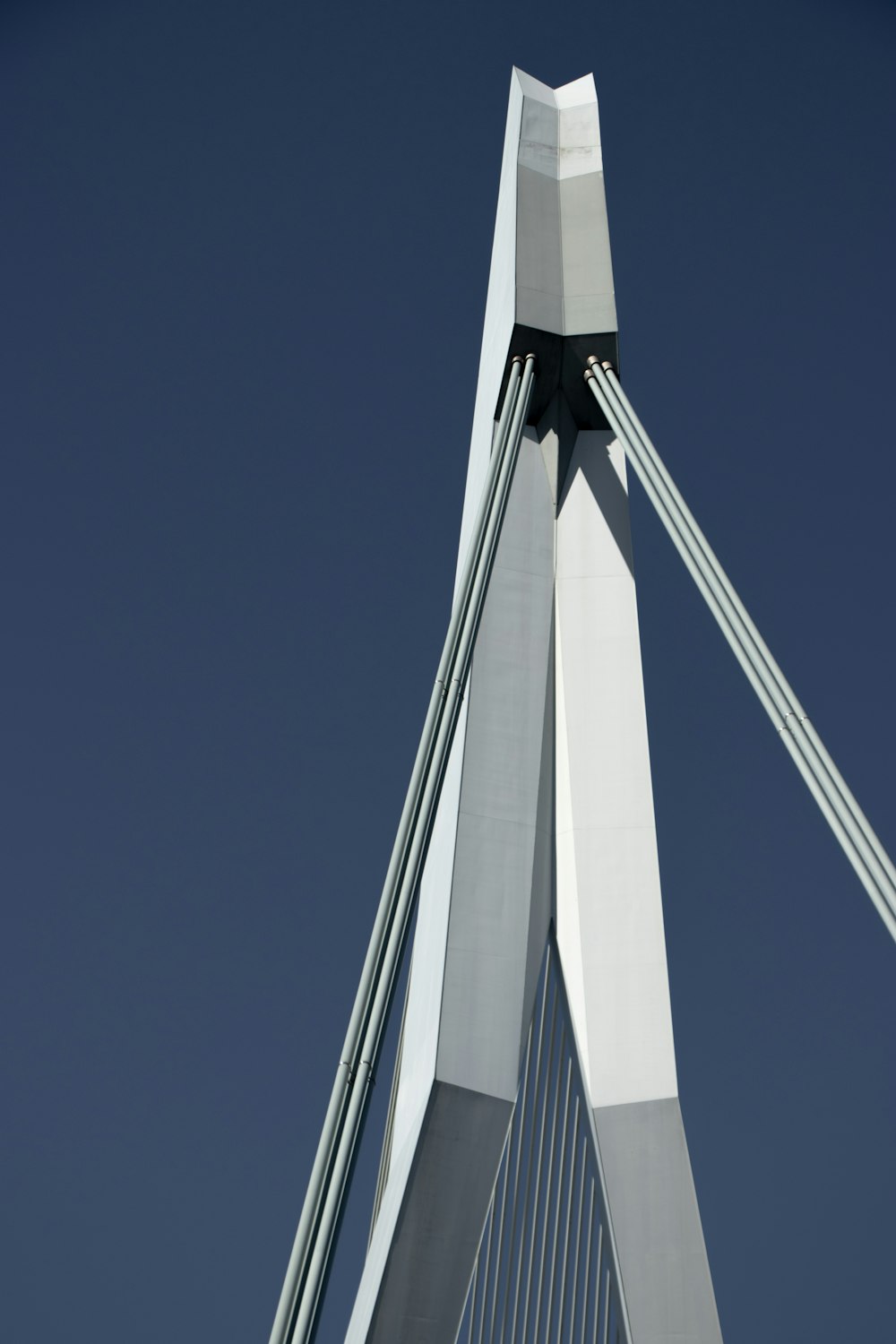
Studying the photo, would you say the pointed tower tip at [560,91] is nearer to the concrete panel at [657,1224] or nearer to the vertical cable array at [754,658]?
the vertical cable array at [754,658]

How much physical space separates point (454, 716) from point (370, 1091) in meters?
2.60

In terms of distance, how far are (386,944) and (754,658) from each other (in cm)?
293

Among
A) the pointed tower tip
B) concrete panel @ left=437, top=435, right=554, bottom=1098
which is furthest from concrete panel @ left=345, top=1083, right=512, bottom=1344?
the pointed tower tip

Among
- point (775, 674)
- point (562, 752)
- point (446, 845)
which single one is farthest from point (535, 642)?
point (775, 674)

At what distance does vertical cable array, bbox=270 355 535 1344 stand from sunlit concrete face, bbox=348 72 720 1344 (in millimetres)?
734

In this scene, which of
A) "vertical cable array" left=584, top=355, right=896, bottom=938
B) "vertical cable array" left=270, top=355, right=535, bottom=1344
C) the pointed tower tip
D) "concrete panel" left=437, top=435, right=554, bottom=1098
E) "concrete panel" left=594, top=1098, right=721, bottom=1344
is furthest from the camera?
the pointed tower tip

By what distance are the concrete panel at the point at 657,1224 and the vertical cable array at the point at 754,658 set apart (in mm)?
2258

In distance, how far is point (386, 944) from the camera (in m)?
7.40

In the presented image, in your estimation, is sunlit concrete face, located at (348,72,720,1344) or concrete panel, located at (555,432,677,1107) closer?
sunlit concrete face, located at (348,72,720,1344)

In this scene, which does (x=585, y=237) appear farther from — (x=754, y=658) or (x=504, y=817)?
(x=504, y=817)

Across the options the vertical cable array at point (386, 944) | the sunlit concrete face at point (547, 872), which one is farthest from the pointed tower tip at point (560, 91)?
the vertical cable array at point (386, 944)

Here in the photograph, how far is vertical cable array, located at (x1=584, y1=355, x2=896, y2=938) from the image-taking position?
7.33 m

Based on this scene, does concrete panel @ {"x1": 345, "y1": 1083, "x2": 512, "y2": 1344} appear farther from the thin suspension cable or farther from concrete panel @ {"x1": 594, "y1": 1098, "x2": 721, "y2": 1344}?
A: the thin suspension cable

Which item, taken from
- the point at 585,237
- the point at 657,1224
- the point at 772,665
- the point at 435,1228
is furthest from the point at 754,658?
the point at 585,237
